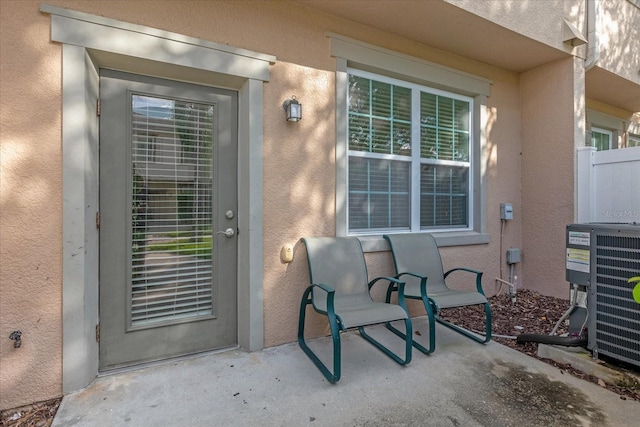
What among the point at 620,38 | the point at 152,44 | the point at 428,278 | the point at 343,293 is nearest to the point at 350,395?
the point at 343,293

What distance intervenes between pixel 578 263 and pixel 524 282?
2082mm

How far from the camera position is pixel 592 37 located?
155 inches

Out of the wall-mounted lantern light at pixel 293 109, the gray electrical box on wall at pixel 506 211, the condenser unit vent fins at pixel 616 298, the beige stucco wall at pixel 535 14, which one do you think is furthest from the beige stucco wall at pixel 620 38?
the wall-mounted lantern light at pixel 293 109

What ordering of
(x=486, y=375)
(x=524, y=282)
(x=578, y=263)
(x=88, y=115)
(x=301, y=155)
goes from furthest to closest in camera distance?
(x=524, y=282)
(x=301, y=155)
(x=578, y=263)
(x=486, y=375)
(x=88, y=115)

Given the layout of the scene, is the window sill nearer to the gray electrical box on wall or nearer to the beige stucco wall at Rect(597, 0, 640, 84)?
the gray electrical box on wall

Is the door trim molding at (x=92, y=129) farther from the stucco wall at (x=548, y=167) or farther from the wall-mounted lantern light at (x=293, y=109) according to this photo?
the stucco wall at (x=548, y=167)

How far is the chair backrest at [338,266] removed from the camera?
2.79m

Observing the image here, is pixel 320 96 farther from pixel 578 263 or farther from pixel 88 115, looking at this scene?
pixel 578 263

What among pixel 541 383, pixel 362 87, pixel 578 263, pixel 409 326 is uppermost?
pixel 362 87

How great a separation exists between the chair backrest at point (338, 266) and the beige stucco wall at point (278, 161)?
0.15 meters

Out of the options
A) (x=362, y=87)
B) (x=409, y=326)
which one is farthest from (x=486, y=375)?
(x=362, y=87)

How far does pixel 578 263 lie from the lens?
2.54m

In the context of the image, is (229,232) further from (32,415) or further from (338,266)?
(32,415)

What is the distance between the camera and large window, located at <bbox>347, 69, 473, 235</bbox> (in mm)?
3385
